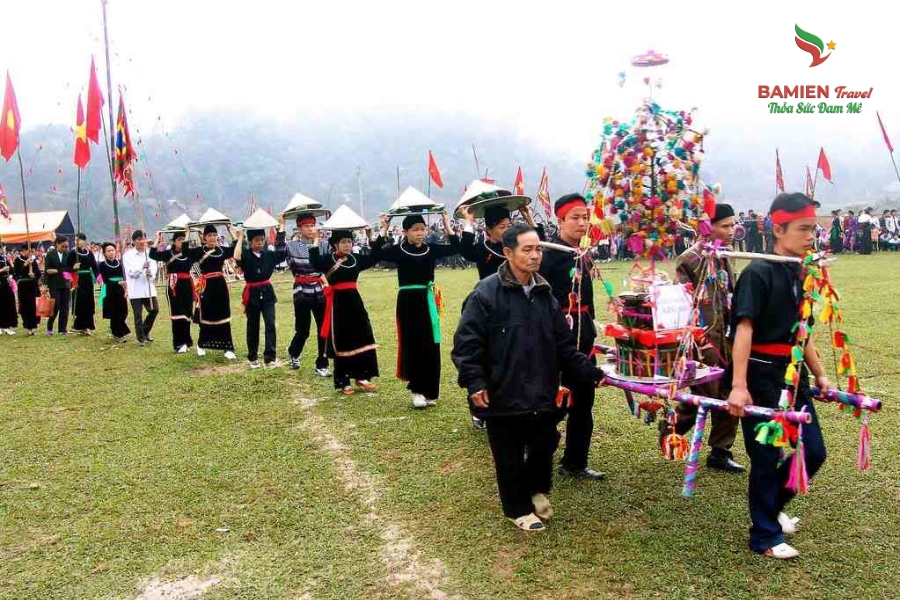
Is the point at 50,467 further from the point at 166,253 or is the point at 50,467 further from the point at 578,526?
the point at 166,253

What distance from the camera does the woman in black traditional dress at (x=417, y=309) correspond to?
676 centimetres

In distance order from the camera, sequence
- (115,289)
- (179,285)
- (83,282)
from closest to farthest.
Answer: (179,285), (115,289), (83,282)

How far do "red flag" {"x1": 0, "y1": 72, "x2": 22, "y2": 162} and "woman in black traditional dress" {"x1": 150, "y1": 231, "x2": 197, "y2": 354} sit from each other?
14.1ft

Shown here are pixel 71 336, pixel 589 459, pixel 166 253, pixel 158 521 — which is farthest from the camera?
pixel 71 336

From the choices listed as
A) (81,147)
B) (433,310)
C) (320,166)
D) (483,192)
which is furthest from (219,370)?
(320,166)

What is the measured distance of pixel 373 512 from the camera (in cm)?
445

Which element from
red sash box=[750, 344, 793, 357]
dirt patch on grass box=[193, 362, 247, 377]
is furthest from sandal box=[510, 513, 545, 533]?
dirt patch on grass box=[193, 362, 247, 377]

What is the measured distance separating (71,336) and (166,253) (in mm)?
4266

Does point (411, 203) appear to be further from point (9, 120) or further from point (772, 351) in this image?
point (9, 120)

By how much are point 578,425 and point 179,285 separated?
7.58 meters

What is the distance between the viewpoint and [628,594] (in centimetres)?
335

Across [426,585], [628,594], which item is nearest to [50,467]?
[426,585]

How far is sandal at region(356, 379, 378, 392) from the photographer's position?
301 inches

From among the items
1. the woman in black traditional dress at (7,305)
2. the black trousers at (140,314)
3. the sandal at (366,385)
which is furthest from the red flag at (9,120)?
the sandal at (366,385)
